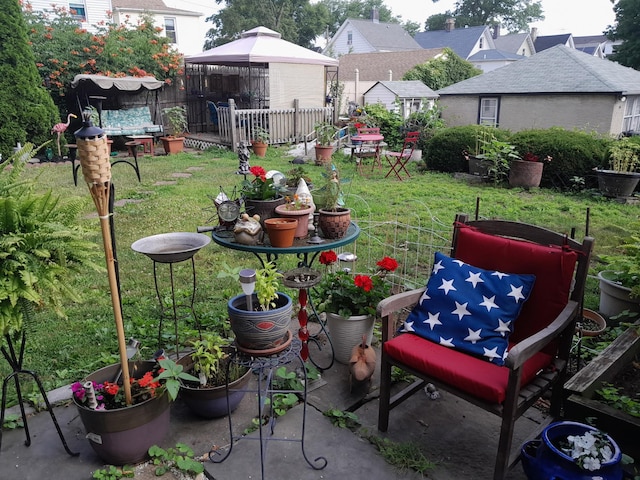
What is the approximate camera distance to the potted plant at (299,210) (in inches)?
112

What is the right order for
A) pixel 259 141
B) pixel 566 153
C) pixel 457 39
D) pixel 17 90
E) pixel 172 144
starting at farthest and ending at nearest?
pixel 457 39 → pixel 172 144 → pixel 259 141 → pixel 17 90 → pixel 566 153

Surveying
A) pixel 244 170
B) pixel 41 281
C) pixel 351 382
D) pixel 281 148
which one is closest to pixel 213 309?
pixel 244 170

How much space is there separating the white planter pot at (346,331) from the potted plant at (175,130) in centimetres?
937

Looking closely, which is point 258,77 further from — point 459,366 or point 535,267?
point 459,366

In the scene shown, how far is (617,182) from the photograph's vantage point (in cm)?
714

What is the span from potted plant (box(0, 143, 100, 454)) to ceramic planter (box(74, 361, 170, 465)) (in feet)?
0.92

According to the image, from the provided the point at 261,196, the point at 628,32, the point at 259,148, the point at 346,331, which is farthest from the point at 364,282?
the point at 628,32

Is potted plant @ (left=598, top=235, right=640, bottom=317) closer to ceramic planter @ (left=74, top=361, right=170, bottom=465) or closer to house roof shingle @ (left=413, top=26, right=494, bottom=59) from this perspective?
ceramic planter @ (left=74, top=361, right=170, bottom=465)

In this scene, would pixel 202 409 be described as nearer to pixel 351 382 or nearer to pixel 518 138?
pixel 351 382

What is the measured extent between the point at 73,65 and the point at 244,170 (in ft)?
34.6

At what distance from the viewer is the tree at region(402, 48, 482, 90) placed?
858 inches

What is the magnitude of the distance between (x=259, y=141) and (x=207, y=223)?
7650 mm

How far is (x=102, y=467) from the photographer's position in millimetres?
2197

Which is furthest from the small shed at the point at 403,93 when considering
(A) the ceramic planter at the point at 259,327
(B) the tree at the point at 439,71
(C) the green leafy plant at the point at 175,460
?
(C) the green leafy plant at the point at 175,460
